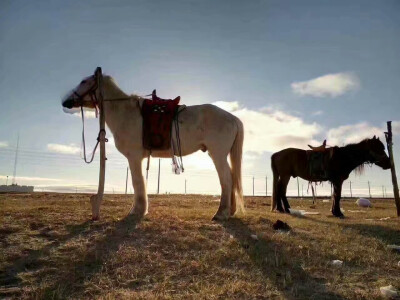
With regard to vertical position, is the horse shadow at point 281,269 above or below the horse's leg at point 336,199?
below

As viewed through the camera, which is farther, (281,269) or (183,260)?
(183,260)

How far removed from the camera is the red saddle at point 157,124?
866 cm

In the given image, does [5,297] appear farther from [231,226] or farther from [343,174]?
[343,174]

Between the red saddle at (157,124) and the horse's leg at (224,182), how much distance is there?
1.31 m

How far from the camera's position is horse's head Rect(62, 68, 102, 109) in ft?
29.5

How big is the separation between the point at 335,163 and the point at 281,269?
9.23 metres

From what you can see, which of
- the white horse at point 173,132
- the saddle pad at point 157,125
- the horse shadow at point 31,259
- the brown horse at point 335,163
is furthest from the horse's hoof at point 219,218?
the brown horse at point 335,163

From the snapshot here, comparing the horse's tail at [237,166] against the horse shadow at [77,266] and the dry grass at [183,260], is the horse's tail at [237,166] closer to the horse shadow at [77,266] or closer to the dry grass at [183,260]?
the dry grass at [183,260]

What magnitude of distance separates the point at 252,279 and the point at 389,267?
2424 millimetres

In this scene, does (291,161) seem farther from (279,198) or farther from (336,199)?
(336,199)

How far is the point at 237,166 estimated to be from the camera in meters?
9.40

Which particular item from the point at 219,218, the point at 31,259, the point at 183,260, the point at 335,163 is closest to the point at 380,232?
the point at 219,218

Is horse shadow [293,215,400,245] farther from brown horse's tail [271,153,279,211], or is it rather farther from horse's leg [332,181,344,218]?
brown horse's tail [271,153,279,211]

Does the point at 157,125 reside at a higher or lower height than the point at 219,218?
higher
